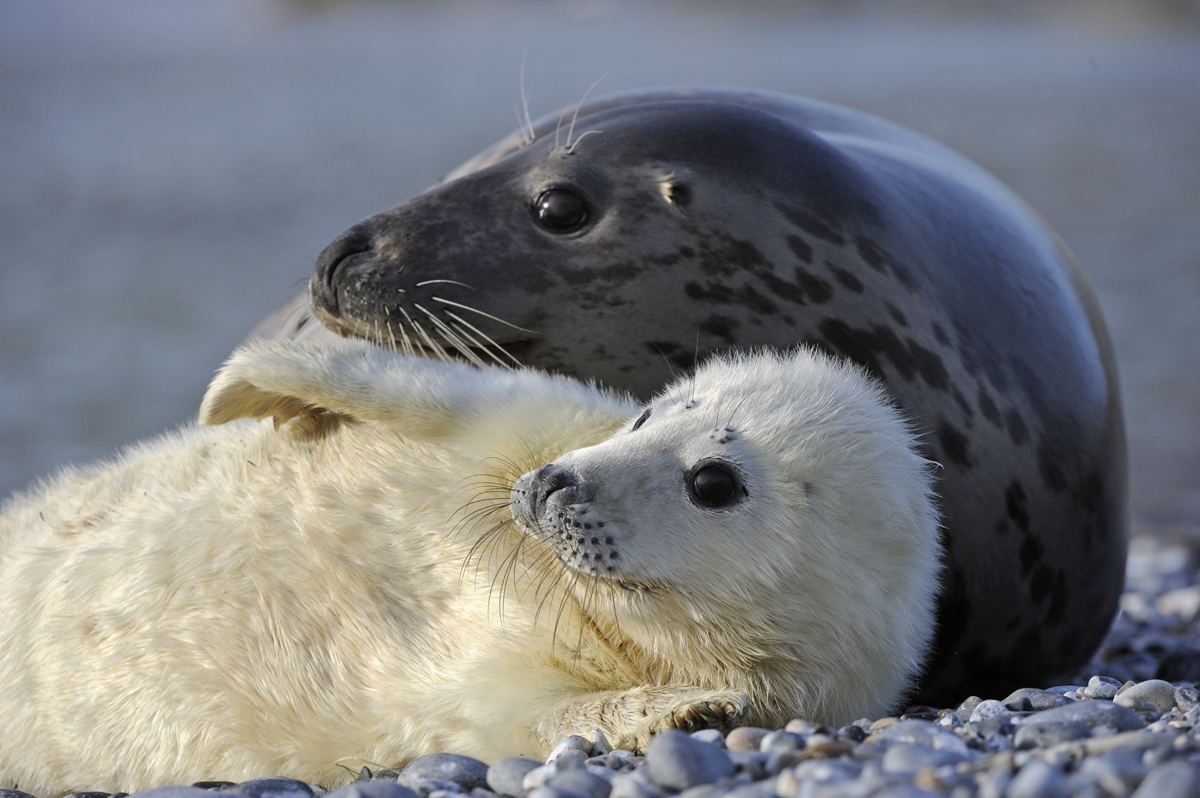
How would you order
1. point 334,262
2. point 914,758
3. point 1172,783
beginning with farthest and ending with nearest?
point 334,262, point 914,758, point 1172,783

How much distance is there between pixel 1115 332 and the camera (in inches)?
389

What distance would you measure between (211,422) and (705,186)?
1208 millimetres

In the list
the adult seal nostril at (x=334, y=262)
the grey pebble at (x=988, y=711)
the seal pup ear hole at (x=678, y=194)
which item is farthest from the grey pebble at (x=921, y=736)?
the adult seal nostril at (x=334, y=262)

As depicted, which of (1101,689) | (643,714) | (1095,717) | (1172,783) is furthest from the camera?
(1101,689)

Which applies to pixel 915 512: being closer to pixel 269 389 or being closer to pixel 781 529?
pixel 781 529

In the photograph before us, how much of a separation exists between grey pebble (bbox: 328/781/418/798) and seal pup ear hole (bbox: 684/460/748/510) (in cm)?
67

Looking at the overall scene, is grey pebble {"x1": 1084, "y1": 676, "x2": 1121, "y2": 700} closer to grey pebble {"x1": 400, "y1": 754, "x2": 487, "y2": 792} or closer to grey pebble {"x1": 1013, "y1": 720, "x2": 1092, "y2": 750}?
grey pebble {"x1": 1013, "y1": 720, "x2": 1092, "y2": 750}

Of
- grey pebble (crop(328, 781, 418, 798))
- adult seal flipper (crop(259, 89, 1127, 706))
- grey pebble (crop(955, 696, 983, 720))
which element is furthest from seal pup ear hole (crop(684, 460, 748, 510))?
adult seal flipper (crop(259, 89, 1127, 706))

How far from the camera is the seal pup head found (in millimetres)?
2320

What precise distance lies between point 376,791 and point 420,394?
Answer: 89 centimetres

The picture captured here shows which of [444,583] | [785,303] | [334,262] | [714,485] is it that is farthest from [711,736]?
[334,262]

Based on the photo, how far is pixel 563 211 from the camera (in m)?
3.22

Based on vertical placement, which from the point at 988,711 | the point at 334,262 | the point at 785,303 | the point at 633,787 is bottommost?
the point at 633,787

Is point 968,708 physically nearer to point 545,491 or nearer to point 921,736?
point 921,736
